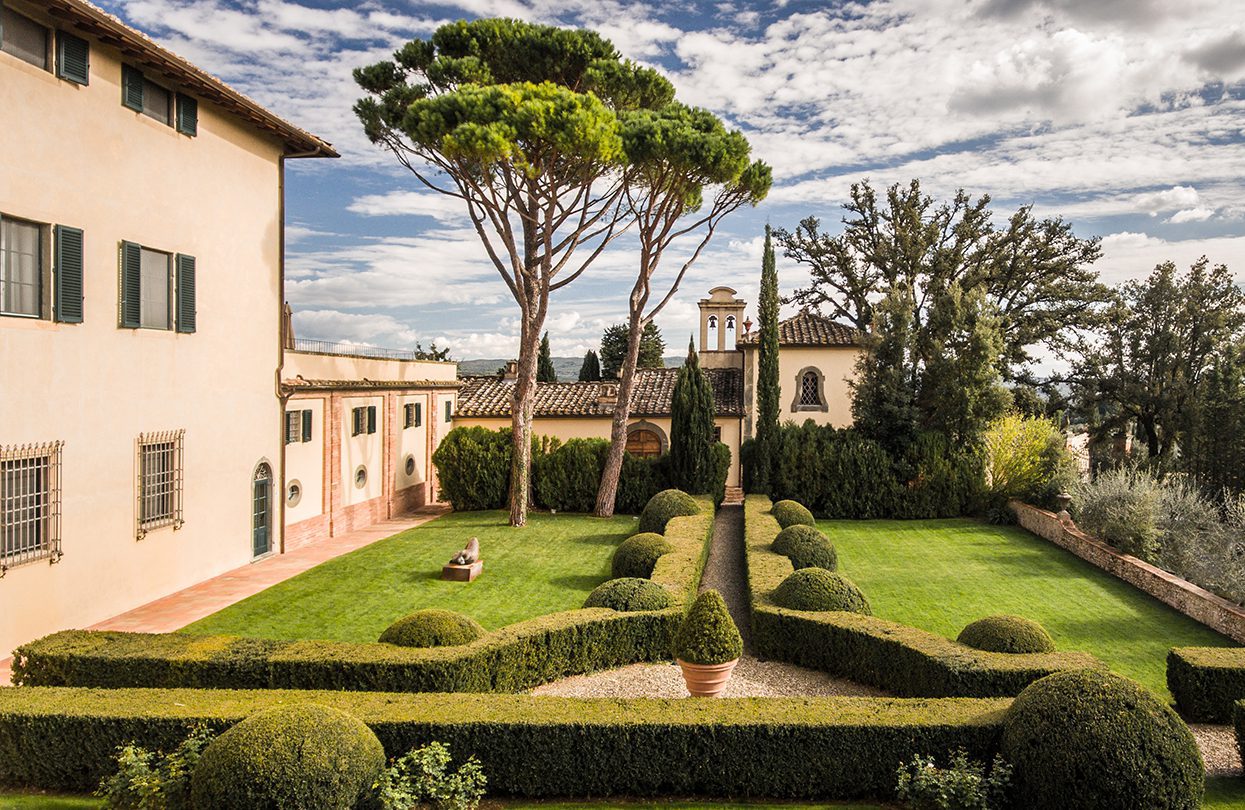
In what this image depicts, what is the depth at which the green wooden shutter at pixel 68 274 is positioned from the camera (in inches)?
463

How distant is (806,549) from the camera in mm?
16094

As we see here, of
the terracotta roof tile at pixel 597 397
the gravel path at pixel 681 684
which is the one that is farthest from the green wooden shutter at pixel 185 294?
the terracotta roof tile at pixel 597 397

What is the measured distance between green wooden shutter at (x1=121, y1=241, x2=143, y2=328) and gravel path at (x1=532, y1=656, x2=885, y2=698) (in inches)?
356

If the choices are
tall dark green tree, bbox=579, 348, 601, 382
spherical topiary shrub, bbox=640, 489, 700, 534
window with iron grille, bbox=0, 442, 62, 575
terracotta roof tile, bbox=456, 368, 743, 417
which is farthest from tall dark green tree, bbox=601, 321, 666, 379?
window with iron grille, bbox=0, 442, 62, 575

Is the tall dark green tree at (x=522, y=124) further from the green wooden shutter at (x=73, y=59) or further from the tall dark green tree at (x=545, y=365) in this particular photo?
the tall dark green tree at (x=545, y=365)

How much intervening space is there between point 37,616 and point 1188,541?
2156 centimetres

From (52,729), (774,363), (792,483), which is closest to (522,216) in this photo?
(774,363)

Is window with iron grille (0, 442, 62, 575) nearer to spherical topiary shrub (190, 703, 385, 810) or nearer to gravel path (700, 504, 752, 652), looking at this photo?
spherical topiary shrub (190, 703, 385, 810)

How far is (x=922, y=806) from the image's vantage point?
287 inches

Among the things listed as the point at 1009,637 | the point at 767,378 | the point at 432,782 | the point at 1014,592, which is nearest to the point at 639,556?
the point at 1009,637

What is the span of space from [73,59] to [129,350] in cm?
445

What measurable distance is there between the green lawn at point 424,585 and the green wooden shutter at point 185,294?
5.14m

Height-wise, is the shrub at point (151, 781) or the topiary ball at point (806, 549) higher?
the topiary ball at point (806, 549)

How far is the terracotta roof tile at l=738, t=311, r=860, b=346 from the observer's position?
30.1m
